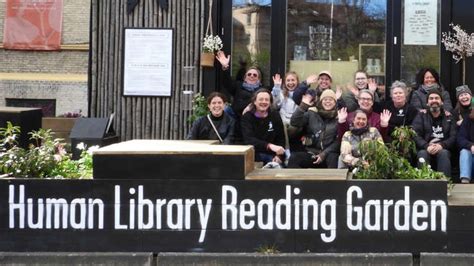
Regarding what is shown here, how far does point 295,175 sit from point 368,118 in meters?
2.81

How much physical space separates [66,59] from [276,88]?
14372 millimetres

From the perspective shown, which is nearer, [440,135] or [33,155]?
[33,155]

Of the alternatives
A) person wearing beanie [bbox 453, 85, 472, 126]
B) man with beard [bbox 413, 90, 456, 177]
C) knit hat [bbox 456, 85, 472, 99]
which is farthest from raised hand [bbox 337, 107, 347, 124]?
knit hat [bbox 456, 85, 472, 99]

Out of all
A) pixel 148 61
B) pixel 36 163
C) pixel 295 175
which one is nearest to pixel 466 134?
pixel 295 175

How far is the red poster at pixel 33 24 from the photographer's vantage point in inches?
836

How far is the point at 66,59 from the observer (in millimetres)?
22516

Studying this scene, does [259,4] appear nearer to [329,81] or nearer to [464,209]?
[329,81]

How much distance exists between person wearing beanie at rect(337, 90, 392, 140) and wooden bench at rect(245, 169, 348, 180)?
2.24 meters

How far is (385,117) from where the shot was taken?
340 inches

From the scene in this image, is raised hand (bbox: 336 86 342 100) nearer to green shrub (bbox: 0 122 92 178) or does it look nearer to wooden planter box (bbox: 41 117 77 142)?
green shrub (bbox: 0 122 92 178)

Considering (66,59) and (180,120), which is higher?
(66,59)

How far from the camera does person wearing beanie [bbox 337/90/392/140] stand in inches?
333

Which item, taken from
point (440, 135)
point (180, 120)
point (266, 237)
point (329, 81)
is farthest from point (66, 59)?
point (266, 237)

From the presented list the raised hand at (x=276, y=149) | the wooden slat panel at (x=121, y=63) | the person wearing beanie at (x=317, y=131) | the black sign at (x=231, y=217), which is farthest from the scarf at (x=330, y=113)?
the black sign at (x=231, y=217)
